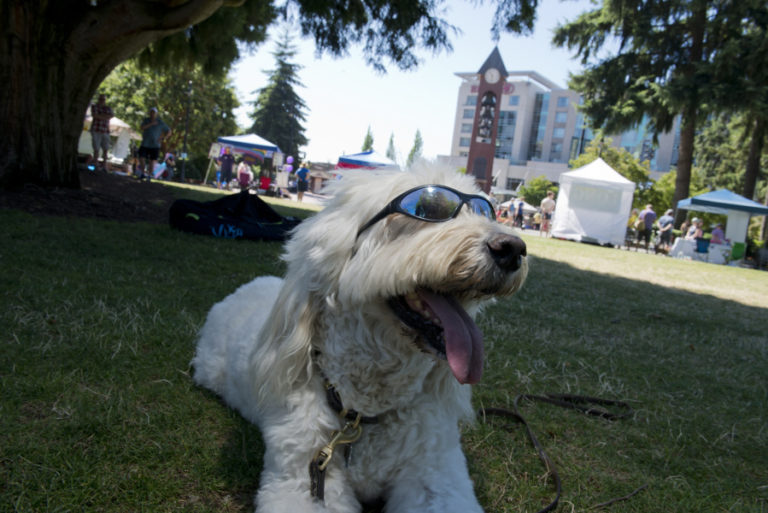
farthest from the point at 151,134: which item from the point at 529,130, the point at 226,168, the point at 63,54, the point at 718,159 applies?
the point at 529,130

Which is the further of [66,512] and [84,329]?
[84,329]

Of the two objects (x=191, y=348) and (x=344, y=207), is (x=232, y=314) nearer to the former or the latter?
(x=191, y=348)

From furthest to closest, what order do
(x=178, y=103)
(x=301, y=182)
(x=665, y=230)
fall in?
(x=178, y=103) → (x=301, y=182) → (x=665, y=230)

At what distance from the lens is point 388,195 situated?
1.85 meters

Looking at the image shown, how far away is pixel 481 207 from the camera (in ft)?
6.54

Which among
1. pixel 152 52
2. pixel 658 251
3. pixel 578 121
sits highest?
pixel 578 121

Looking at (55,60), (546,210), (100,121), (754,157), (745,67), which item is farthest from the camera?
(546,210)

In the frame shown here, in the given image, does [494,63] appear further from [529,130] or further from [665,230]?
[529,130]

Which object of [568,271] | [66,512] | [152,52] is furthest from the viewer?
[152,52]

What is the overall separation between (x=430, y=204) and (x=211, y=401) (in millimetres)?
1521

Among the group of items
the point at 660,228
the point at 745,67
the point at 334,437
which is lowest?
the point at 334,437

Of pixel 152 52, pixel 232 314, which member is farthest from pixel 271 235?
pixel 152 52

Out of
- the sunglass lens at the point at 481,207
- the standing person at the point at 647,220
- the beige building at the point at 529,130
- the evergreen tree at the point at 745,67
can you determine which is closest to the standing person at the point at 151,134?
the sunglass lens at the point at 481,207

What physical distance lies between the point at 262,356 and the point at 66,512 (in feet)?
2.49
